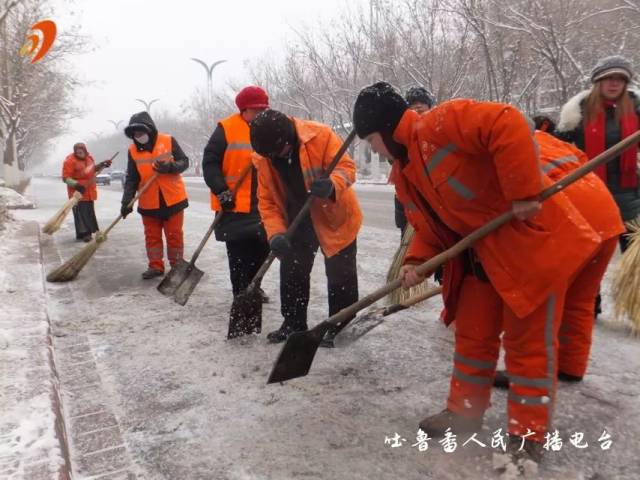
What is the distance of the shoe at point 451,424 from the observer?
2.17m

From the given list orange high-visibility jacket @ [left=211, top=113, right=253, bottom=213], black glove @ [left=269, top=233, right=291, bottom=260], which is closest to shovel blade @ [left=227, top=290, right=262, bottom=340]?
black glove @ [left=269, top=233, right=291, bottom=260]

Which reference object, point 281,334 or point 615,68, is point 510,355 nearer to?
point 281,334

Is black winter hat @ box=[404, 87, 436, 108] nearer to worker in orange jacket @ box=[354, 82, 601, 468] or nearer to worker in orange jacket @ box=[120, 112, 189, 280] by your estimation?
worker in orange jacket @ box=[354, 82, 601, 468]

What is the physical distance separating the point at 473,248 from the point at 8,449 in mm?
1892

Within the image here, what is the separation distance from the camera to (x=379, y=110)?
1.99 metres

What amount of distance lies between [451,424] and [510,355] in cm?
41

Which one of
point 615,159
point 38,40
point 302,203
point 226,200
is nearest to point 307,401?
point 302,203

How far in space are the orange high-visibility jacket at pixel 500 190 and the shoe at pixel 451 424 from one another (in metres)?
0.57

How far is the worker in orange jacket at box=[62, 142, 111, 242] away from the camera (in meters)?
Result: 7.97

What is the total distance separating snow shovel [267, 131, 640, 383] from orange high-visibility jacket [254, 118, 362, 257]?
732mm

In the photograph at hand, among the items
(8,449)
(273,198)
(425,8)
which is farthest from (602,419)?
(425,8)

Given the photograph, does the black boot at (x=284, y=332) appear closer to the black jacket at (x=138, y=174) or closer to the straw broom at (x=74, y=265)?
the black jacket at (x=138, y=174)

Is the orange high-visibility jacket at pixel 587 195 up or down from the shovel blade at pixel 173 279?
up

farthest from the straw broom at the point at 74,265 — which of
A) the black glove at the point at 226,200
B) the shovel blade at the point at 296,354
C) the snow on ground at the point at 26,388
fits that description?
the shovel blade at the point at 296,354
